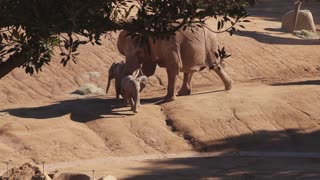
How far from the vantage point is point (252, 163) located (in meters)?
13.1

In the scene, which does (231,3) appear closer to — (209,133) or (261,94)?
(209,133)

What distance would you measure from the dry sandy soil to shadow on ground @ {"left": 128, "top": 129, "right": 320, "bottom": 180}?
17mm

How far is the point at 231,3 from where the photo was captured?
6.30 metres

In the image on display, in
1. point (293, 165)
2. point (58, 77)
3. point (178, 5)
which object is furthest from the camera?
point (58, 77)

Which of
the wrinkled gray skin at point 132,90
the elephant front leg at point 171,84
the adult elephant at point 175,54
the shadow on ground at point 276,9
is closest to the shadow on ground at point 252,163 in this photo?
the wrinkled gray skin at point 132,90

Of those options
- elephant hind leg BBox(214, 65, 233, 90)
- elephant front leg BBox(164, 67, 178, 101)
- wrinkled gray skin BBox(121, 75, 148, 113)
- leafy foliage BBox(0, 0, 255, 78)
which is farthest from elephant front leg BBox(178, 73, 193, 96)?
leafy foliage BBox(0, 0, 255, 78)

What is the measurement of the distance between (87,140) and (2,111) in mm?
2329

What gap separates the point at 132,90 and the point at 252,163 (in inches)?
133

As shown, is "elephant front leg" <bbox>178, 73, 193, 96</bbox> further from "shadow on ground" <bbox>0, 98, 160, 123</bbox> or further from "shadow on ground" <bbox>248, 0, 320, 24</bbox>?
"shadow on ground" <bbox>248, 0, 320, 24</bbox>

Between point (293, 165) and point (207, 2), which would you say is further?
point (293, 165)

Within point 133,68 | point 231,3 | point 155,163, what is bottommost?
point 155,163

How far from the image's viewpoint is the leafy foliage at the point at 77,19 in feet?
18.5

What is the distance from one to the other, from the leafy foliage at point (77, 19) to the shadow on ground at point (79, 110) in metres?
8.48

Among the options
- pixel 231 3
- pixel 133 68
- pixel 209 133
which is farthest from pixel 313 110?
pixel 231 3
